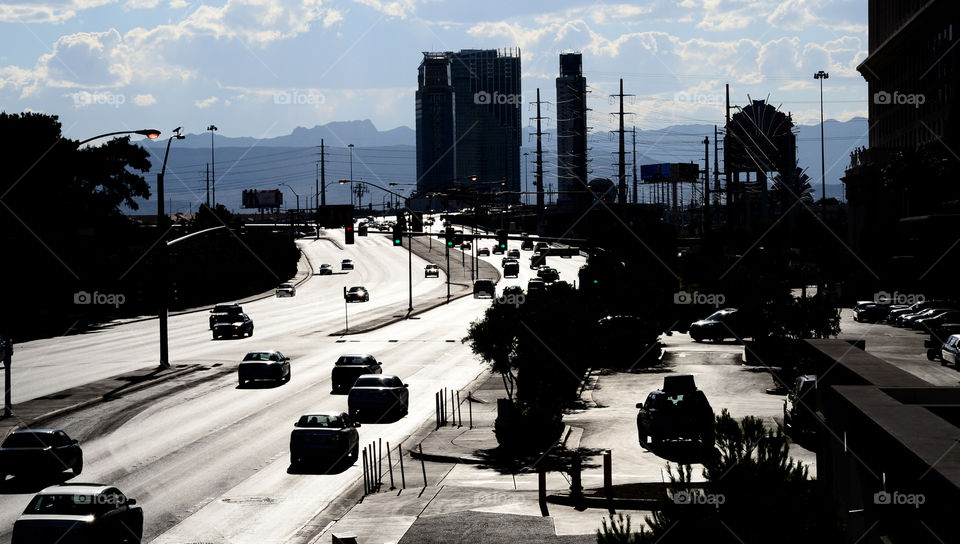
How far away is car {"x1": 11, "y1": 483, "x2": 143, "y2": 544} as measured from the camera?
19.0 meters

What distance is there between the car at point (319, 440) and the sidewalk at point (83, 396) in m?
10.0

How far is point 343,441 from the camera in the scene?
30.2 meters

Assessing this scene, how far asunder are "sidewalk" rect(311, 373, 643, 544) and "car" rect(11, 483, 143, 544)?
3.75 m

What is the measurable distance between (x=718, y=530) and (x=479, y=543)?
993cm

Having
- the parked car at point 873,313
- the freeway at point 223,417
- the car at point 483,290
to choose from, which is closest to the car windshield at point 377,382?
the freeway at point 223,417

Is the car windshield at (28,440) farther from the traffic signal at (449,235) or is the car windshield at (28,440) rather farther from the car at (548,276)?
the car at (548,276)

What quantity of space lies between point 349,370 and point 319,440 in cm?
1587

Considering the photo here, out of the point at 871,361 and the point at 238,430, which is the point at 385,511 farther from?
the point at 238,430

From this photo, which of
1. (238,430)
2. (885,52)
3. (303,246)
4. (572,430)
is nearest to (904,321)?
(572,430)

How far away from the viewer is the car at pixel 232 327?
68.9 metres

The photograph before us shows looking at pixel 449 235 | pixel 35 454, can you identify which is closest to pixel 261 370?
pixel 35 454
